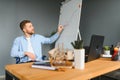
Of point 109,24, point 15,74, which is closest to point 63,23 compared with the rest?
point 109,24

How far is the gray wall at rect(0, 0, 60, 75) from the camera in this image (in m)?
3.99

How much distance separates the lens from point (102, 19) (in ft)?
13.6

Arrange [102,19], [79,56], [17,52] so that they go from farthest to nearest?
[102,19] < [17,52] < [79,56]

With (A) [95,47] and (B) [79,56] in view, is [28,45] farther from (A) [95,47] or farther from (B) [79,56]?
(B) [79,56]

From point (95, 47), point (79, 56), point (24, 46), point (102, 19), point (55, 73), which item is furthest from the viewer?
point (102, 19)

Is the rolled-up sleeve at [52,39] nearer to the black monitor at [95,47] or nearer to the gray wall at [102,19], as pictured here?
the black monitor at [95,47]

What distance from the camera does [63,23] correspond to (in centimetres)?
312

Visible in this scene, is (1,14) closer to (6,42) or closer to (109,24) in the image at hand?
(6,42)

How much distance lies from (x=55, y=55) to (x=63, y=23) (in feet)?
4.43

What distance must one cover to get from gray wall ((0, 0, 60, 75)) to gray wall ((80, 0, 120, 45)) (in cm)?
81

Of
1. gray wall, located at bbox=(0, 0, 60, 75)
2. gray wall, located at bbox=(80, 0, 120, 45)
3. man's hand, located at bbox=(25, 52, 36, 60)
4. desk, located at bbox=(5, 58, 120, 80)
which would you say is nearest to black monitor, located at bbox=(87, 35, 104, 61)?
desk, located at bbox=(5, 58, 120, 80)

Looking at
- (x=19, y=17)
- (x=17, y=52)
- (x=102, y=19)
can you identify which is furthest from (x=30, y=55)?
(x=102, y=19)

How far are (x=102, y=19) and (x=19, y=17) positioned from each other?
1807mm

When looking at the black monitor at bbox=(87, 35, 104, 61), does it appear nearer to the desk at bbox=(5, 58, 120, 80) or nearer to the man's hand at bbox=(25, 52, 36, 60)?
→ the desk at bbox=(5, 58, 120, 80)
